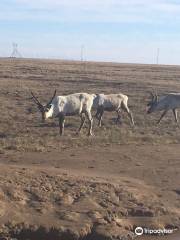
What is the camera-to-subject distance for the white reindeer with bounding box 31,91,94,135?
1884 centimetres

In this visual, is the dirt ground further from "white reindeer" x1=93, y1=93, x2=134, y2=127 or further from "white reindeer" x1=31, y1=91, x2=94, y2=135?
"white reindeer" x1=93, y1=93, x2=134, y2=127

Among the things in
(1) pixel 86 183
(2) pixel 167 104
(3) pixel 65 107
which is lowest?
(1) pixel 86 183

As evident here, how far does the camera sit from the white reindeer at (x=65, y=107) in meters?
18.8

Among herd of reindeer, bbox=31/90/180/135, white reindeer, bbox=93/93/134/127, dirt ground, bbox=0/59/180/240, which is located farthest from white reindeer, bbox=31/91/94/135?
white reindeer, bbox=93/93/134/127

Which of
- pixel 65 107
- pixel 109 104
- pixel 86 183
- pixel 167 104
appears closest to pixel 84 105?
pixel 65 107

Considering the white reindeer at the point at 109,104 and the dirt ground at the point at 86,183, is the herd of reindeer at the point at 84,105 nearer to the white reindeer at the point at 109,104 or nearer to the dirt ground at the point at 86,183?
the white reindeer at the point at 109,104

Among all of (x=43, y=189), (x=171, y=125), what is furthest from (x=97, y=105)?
(x=43, y=189)

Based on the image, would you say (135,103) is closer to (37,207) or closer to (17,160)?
(17,160)

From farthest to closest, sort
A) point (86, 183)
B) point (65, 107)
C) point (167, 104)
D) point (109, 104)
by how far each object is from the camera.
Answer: point (167, 104), point (109, 104), point (65, 107), point (86, 183)

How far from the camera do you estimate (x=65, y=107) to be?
63.0 feet

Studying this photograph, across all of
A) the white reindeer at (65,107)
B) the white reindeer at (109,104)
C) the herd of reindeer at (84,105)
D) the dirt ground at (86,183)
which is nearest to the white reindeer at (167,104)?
the herd of reindeer at (84,105)

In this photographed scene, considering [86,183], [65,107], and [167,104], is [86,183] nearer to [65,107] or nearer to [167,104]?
[65,107]

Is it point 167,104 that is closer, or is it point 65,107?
point 65,107

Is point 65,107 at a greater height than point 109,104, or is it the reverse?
point 65,107
